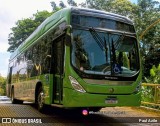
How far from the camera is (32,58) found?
13984mm

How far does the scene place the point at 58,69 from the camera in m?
10.3

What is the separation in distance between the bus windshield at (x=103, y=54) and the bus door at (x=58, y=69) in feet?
2.42

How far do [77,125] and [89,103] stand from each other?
0.89m

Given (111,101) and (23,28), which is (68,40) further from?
(23,28)

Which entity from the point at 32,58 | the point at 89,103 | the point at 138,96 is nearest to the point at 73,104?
the point at 89,103

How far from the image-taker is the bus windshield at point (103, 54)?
9.35 meters

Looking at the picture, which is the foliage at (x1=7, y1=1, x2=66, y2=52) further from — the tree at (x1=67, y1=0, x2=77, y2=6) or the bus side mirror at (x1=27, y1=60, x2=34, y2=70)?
the bus side mirror at (x1=27, y1=60, x2=34, y2=70)

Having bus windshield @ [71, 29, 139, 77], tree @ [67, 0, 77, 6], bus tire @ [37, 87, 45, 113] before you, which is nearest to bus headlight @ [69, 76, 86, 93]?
bus windshield @ [71, 29, 139, 77]

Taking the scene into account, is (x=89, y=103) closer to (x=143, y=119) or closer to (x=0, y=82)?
(x=143, y=119)

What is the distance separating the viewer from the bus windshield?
30.7ft

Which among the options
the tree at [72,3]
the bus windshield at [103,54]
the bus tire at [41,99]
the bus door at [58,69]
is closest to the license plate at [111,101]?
the bus windshield at [103,54]

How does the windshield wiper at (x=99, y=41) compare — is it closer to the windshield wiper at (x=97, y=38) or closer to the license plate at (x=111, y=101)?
the windshield wiper at (x=97, y=38)

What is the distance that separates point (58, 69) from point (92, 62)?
140 centimetres

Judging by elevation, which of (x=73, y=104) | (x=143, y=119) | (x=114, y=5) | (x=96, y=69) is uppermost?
(x=114, y=5)
